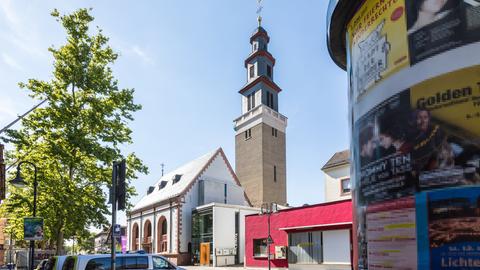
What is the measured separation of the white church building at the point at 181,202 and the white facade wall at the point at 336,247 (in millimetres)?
19906

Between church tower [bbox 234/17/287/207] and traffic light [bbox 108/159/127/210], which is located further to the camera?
church tower [bbox 234/17/287/207]

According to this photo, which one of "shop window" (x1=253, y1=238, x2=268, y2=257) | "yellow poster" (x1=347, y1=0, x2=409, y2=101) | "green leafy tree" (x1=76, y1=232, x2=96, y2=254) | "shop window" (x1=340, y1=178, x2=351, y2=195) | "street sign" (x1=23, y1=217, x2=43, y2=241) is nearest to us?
"yellow poster" (x1=347, y1=0, x2=409, y2=101)

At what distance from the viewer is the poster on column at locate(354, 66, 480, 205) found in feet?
12.7

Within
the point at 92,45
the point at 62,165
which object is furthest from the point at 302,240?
the point at 92,45

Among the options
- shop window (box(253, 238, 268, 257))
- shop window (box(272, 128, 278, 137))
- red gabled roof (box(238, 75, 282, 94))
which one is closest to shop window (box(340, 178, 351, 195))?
shop window (box(253, 238, 268, 257))

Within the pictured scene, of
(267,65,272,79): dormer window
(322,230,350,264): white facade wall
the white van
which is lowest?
(322,230,350,264): white facade wall

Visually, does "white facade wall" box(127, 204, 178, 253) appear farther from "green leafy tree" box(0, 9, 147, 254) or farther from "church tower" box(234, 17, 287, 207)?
"green leafy tree" box(0, 9, 147, 254)

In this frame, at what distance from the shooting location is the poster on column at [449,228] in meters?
3.75

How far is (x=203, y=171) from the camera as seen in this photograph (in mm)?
53594

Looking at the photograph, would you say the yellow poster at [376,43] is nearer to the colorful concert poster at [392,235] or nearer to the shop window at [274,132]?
the colorful concert poster at [392,235]

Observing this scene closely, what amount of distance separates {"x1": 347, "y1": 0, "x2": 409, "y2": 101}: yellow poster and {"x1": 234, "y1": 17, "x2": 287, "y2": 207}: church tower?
4988 centimetres

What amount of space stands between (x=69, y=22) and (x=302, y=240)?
1975 cm

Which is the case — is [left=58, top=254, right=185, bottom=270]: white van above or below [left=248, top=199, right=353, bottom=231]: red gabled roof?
below

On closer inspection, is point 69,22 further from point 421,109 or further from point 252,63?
point 252,63
